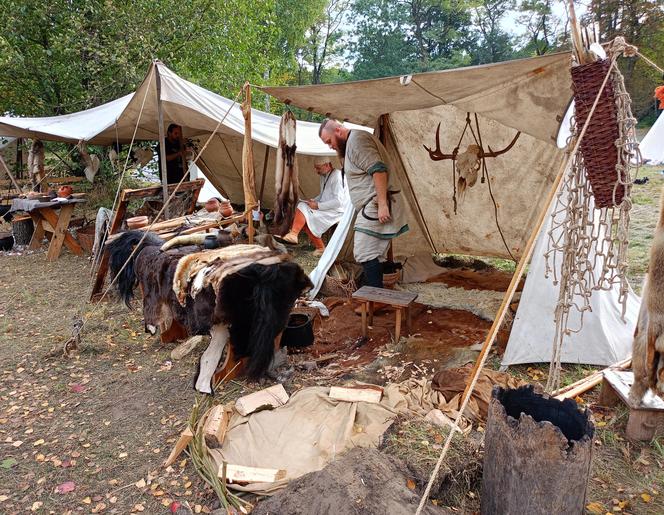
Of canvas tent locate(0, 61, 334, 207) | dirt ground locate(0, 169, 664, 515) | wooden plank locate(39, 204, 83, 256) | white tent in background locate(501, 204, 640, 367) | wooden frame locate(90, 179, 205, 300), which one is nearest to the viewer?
dirt ground locate(0, 169, 664, 515)

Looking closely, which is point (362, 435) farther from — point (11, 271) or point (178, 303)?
point (11, 271)

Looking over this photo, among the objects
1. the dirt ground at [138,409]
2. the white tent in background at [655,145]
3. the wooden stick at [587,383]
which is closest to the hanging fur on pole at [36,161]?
the dirt ground at [138,409]

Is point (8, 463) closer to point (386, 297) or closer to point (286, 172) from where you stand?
point (386, 297)

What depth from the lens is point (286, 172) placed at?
181 inches

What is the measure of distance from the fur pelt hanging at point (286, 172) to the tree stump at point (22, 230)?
196 inches

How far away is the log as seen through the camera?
2.57 metres

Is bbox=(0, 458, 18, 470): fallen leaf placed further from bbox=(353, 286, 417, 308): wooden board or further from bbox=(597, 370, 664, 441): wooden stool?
bbox=(597, 370, 664, 441): wooden stool

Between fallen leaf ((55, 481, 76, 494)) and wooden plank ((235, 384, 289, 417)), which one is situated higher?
wooden plank ((235, 384, 289, 417))

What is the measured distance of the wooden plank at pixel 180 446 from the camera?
252 cm

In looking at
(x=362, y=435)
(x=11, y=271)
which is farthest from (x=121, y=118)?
(x=362, y=435)

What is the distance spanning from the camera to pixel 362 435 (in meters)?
2.52

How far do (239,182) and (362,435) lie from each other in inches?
280

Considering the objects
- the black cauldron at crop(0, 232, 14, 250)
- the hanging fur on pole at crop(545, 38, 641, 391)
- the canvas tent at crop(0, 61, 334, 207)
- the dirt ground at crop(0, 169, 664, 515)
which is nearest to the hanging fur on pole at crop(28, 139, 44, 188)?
the canvas tent at crop(0, 61, 334, 207)

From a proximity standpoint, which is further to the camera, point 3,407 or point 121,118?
point 121,118
